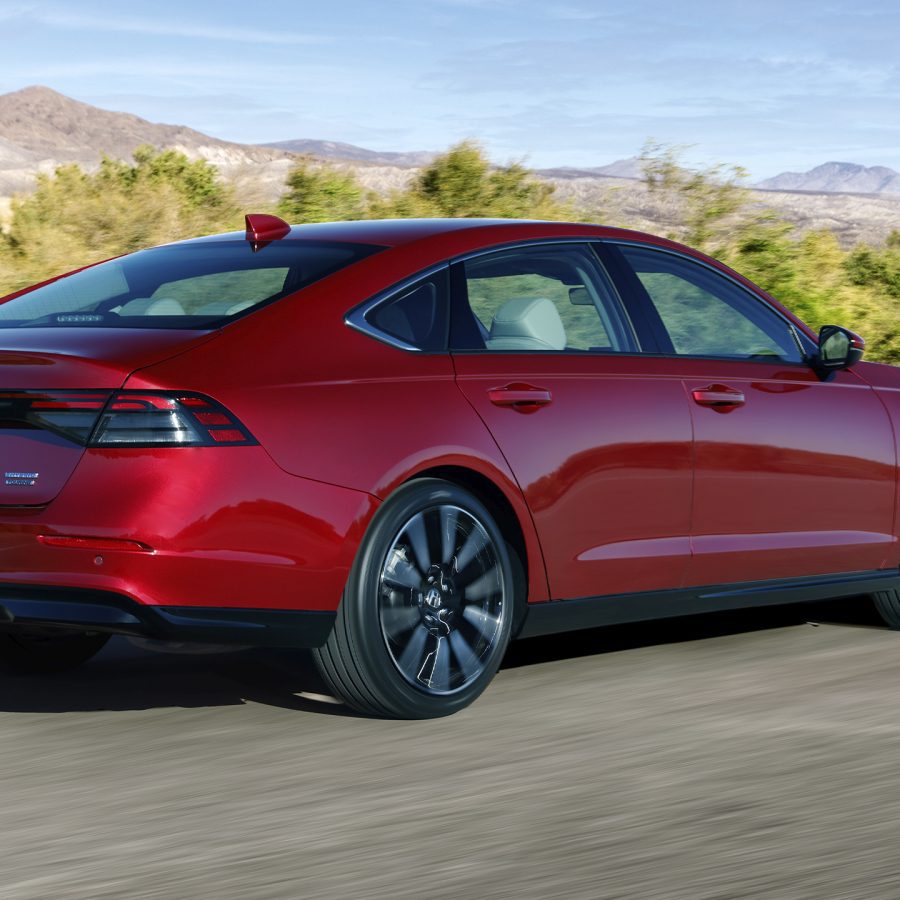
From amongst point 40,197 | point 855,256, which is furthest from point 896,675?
point 855,256

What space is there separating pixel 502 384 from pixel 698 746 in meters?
1.35

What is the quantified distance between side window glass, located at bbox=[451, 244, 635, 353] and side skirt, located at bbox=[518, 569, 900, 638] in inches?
35.5

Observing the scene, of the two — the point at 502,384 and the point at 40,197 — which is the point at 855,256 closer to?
the point at 40,197

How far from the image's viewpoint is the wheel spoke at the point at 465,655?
5715 mm

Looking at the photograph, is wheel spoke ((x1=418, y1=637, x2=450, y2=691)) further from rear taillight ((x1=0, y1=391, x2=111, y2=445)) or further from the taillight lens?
rear taillight ((x1=0, y1=391, x2=111, y2=445))

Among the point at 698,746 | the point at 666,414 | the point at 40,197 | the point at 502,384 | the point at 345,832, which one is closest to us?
the point at 345,832

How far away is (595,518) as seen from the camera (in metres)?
6.04

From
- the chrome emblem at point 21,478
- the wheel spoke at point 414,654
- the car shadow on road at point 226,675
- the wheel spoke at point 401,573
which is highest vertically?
the chrome emblem at point 21,478

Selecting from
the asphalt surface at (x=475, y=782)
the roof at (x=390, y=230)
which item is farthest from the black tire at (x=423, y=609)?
the roof at (x=390, y=230)

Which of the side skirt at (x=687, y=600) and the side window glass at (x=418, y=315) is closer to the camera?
the side window glass at (x=418, y=315)

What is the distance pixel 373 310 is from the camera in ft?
18.3

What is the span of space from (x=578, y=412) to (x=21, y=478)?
1913 millimetres

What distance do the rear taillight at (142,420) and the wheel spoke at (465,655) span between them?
1103 millimetres

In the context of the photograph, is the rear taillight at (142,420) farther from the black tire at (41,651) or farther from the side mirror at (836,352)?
the side mirror at (836,352)
